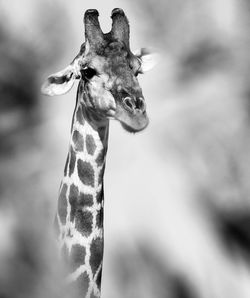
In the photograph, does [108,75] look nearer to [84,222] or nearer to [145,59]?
[145,59]

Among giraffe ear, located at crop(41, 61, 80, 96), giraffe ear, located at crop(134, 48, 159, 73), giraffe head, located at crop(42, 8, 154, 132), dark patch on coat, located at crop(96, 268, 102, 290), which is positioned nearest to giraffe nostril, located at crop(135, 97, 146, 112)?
giraffe head, located at crop(42, 8, 154, 132)

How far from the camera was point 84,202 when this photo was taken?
3053 mm

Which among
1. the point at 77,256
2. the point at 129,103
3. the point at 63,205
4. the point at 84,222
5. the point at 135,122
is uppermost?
the point at 129,103

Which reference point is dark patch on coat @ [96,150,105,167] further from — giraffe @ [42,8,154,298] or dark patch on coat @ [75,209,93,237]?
dark patch on coat @ [75,209,93,237]

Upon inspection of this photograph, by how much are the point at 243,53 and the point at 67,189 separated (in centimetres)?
183

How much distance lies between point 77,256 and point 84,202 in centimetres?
27

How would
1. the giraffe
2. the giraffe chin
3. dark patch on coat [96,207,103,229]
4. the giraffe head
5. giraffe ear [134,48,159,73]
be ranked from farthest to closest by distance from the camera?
giraffe ear [134,48,159,73] → dark patch on coat [96,207,103,229] → the giraffe → the giraffe head → the giraffe chin

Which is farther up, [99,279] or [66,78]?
[66,78]

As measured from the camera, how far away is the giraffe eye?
10.2ft

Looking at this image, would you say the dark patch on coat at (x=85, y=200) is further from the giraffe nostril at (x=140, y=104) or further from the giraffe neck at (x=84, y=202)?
the giraffe nostril at (x=140, y=104)

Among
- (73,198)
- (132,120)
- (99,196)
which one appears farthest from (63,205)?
(132,120)

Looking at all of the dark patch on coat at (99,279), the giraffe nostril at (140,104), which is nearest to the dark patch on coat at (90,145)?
the giraffe nostril at (140,104)

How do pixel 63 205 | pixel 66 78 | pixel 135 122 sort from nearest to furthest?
pixel 135 122
pixel 63 205
pixel 66 78

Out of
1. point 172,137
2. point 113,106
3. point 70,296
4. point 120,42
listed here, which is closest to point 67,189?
point 113,106
